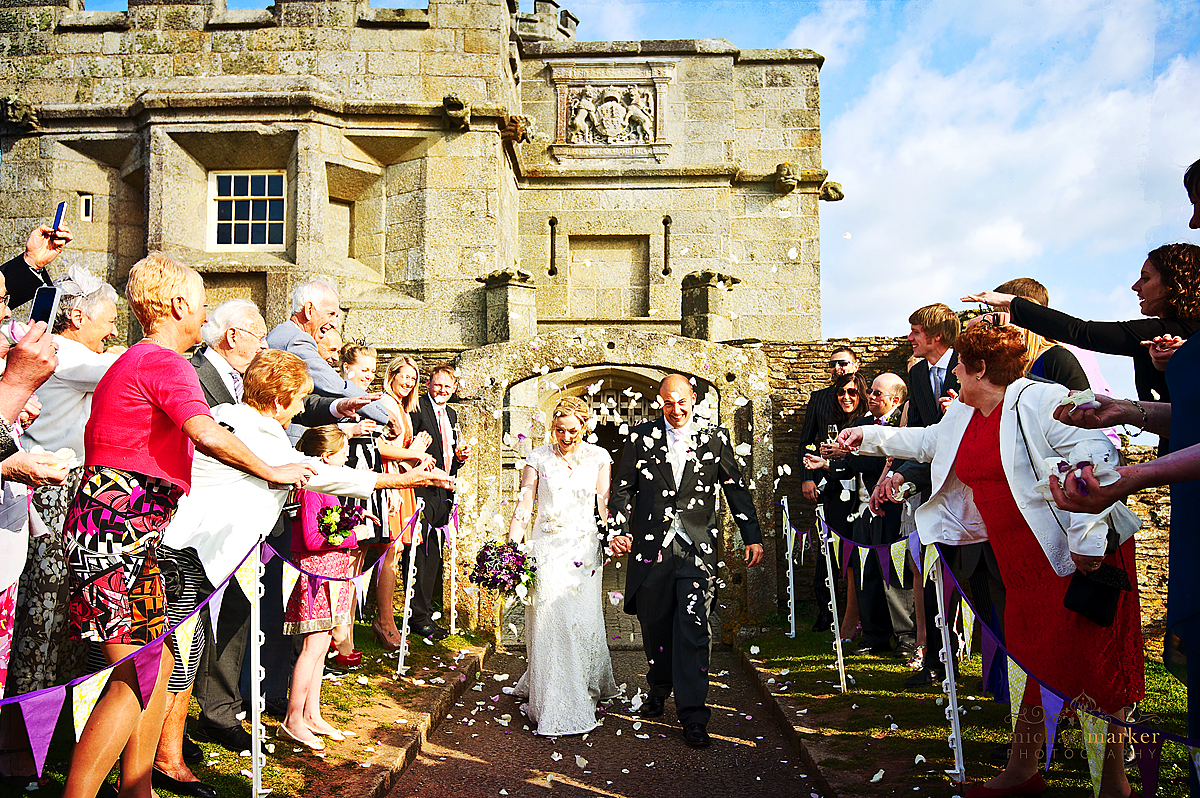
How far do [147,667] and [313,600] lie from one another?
5.76ft

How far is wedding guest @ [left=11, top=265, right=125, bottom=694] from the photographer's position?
4254mm

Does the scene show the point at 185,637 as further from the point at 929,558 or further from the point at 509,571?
the point at 929,558

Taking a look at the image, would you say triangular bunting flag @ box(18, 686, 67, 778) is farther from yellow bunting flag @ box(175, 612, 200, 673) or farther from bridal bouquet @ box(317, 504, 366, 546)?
bridal bouquet @ box(317, 504, 366, 546)

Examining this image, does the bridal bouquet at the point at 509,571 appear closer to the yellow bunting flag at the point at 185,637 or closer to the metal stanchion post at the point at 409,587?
the metal stanchion post at the point at 409,587

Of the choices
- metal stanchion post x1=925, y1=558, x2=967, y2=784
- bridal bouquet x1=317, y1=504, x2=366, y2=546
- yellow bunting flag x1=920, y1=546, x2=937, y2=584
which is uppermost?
bridal bouquet x1=317, y1=504, x2=366, y2=546

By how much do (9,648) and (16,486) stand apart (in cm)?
101

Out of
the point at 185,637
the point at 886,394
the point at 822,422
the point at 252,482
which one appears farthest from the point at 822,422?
the point at 185,637

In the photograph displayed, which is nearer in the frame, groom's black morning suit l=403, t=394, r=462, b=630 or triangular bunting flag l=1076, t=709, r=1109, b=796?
triangular bunting flag l=1076, t=709, r=1109, b=796

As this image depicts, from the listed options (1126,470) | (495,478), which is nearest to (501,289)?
(495,478)

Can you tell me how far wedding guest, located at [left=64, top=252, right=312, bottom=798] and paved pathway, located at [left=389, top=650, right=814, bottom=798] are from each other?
6.31 ft

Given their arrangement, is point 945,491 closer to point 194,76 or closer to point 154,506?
point 154,506

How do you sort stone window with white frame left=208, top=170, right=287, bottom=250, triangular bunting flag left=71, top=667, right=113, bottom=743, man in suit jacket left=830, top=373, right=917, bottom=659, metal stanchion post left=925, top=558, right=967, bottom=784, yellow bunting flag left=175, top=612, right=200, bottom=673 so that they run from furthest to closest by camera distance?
1. stone window with white frame left=208, top=170, right=287, bottom=250
2. man in suit jacket left=830, top=373, right=917, bottom=659
3. metal stanchion post left=925, top=558, right=967, bottom=784
4. yellow bunting flag left=175, top=612, right=200, bottom=673
5. triangular bunting flag left=71, top=667, right=113, bottom=743

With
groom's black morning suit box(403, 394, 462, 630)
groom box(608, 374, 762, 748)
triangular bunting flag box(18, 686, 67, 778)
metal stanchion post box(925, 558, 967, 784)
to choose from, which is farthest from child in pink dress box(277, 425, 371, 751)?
metal stanchion post box(925, 558, 967, 784)

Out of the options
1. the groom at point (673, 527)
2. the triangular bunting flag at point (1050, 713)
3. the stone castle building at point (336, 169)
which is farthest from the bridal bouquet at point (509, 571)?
the stone castle building at point (336, 169)
